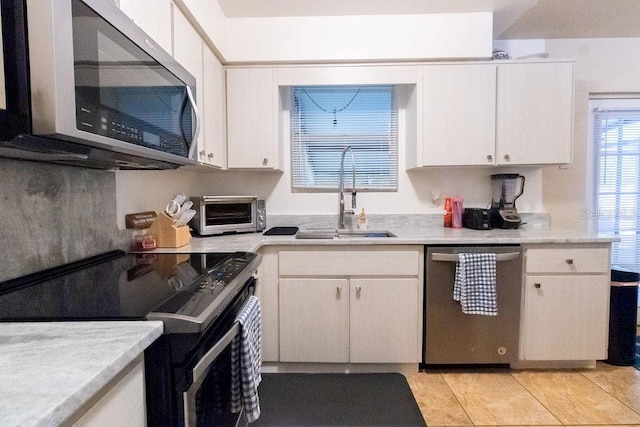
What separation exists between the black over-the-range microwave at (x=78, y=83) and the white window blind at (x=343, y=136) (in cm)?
158

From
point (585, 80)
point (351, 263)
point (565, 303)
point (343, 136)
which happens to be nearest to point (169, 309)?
point (351, 263)

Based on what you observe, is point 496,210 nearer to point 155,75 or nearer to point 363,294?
point 363,294

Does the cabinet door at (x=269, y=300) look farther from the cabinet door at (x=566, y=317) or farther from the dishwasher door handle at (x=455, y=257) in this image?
the cabinet door at (x=566, y=317)

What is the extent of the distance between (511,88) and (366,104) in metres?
1.01

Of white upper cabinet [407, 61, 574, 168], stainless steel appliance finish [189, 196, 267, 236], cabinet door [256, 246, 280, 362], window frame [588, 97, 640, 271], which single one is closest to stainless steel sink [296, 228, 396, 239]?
stainless steel appliance finish [189, 196, 267, 236]

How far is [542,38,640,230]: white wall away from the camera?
2.69m

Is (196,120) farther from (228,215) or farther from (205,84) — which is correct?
(228,215)

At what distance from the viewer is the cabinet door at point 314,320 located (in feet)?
6.89

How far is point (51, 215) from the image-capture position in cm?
122

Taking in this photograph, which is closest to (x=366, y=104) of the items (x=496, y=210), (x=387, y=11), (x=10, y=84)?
(x=387, y=11)

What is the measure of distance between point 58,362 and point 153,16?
1389 mm

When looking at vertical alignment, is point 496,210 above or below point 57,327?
above

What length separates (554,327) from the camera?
2.11 meters

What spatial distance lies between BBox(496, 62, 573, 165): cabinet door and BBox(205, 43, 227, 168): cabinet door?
6.16 feet
